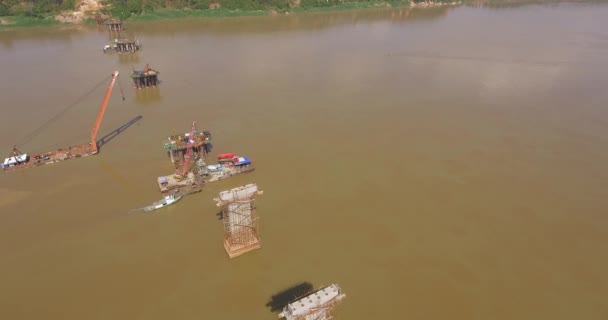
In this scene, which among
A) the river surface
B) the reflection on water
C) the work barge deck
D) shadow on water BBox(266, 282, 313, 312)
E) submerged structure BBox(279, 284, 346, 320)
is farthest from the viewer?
the reflection on water

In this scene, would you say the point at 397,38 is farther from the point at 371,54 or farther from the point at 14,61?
the point at 14,61

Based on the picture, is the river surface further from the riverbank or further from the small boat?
the riverbank

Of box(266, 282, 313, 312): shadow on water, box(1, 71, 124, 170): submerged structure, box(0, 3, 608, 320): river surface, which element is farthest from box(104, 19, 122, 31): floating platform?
box(266, 282, 313, 312): shadow on water

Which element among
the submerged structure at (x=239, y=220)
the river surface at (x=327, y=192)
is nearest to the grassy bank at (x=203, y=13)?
the river surface at (x=327, y=192)

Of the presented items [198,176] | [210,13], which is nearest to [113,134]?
[198,176]

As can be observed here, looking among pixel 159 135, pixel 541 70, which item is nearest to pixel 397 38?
pixel 541 70

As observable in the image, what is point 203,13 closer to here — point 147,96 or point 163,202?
point 147,96

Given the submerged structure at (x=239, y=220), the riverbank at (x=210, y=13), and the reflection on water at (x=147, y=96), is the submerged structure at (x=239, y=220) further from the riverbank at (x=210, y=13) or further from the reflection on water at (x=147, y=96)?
the riverbank at (x=210, y=13)
